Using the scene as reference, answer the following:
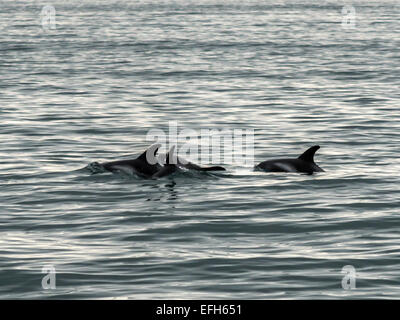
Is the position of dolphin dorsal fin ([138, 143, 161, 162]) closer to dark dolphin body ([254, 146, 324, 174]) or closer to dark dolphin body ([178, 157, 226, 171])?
dark dolphin body ([178, 157, 226, 171])

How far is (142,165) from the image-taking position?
20281 millimetres

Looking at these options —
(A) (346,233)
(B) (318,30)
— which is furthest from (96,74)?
(B) (318,30)

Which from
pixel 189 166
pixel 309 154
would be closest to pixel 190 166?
pixel 189 166

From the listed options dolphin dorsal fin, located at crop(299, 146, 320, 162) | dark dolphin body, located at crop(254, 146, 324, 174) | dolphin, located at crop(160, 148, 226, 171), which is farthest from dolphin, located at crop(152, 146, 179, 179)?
dolphin dorsal fin, located at crop(299, 146, 320, 162)

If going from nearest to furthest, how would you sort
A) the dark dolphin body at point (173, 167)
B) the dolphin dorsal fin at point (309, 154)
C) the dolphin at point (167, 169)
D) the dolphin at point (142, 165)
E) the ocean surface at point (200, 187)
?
the ocean surface at point (200, 187) < the dark dolphin body at point (173, 167) < the dolphin at point (167, 169) < the dolphin at point (142, 165) < the dolphin dorsal fin at point (309, 154)

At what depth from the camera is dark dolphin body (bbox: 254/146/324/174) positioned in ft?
67.4

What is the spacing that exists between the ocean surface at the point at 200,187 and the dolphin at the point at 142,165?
322 mm

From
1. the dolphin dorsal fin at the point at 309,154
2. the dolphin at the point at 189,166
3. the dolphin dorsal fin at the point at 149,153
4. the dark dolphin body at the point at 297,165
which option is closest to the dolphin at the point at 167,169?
the dolphin at the point at 189,166

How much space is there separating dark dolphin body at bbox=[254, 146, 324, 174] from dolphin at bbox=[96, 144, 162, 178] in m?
2.50

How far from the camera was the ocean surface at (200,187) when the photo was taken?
1297 cm

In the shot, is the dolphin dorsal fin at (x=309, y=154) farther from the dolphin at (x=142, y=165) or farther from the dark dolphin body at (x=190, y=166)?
the dolphin at (x=142, y=165)
